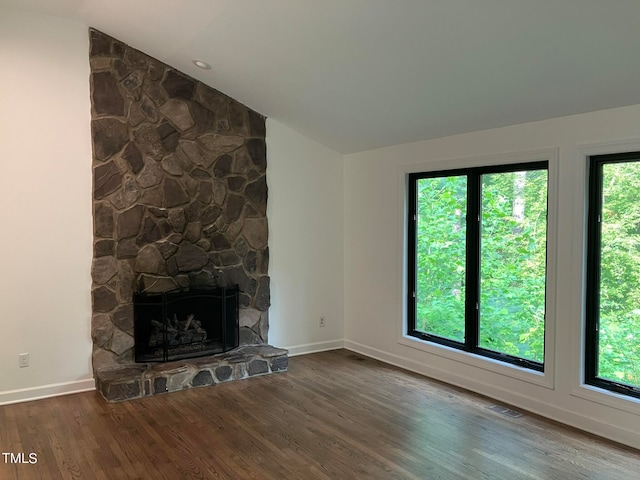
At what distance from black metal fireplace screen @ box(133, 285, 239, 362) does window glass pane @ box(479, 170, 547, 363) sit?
238 cm

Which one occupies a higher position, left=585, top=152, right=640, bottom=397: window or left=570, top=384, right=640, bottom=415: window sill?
left=585, top=152, right=640, bottom=397: window

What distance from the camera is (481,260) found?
4.47 metres

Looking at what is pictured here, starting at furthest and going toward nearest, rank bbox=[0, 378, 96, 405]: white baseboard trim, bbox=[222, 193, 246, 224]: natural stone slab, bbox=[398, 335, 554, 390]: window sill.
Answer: bbox=[222, 193, 246, 224]: natural stone slab → bbox=[0, 378, 96, 405]: white baseboard trim → bbox=[398, 335, 554, 390]: window sill

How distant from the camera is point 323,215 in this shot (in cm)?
581

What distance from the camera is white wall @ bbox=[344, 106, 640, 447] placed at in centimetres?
349

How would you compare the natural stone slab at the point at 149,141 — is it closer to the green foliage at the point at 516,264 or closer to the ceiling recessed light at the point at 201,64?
the ceiling recessed light at the point at 201,64

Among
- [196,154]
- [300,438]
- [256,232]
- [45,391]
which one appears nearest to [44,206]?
[196,154]

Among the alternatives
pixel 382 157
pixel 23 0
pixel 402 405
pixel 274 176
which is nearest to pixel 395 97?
pixel 382 157

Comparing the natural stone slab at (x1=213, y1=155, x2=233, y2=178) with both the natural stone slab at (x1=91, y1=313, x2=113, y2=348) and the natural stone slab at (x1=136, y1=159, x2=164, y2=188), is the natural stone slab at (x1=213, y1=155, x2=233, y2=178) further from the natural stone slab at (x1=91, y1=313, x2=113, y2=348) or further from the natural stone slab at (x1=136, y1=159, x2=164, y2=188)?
the natural stone slab at (x1=91, y1=313, x2=113, y2=348)

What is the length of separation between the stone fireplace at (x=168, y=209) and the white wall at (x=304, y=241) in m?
0.16

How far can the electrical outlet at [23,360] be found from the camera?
4.27 m

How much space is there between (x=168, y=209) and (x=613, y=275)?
3.68 meters

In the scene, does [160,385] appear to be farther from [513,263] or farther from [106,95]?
[513,263]

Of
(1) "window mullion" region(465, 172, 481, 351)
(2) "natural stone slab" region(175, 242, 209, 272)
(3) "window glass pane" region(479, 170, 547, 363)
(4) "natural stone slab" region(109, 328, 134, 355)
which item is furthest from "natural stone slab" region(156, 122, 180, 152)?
(3) "window glass pane" region(479, 170, 547, 363)
